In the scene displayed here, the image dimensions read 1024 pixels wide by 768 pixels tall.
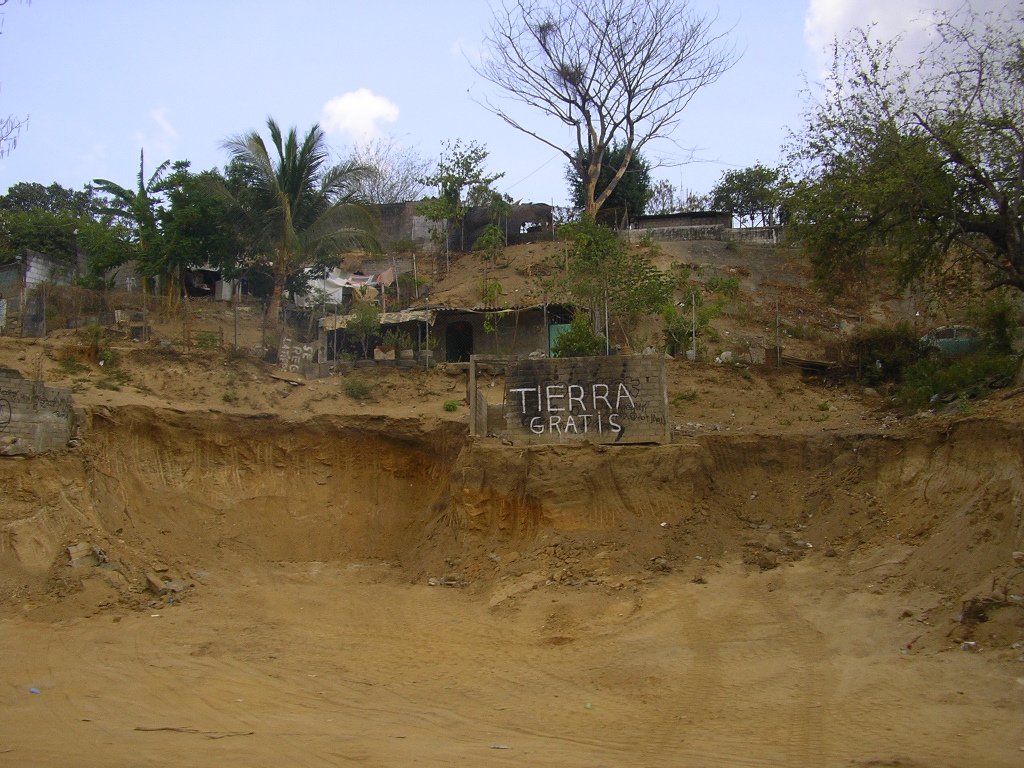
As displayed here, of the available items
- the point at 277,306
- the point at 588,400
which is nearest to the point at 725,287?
the point at 588,400

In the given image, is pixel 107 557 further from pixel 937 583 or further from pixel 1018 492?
pixel 1018 492

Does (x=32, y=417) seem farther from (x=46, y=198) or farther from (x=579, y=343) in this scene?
(x=46, y=198)

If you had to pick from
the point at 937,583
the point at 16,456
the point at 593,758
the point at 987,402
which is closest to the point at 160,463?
the point at 16,456

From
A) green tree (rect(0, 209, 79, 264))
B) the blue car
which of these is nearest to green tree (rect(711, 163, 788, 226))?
the blue car

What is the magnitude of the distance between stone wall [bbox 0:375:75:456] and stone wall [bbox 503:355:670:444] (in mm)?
8276

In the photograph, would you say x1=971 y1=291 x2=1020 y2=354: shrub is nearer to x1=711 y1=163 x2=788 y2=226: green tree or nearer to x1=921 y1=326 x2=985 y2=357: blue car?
x1=921 y1=326 x2=985 y2=357: blue car

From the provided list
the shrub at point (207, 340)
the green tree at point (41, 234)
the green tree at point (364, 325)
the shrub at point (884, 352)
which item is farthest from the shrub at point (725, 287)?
the green tree at point (41, 234)

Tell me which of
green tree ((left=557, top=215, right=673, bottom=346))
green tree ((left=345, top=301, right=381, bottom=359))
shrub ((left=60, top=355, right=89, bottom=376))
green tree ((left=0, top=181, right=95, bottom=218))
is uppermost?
green tree ((left=0, top=181, right=95, bottom=218))

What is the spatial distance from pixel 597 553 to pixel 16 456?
1035cm

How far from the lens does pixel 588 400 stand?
1756 centimetres

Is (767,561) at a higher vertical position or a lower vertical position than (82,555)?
lower

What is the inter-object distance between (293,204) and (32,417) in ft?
41.3

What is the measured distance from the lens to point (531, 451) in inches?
682

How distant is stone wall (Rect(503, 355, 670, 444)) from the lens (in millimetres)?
17406
